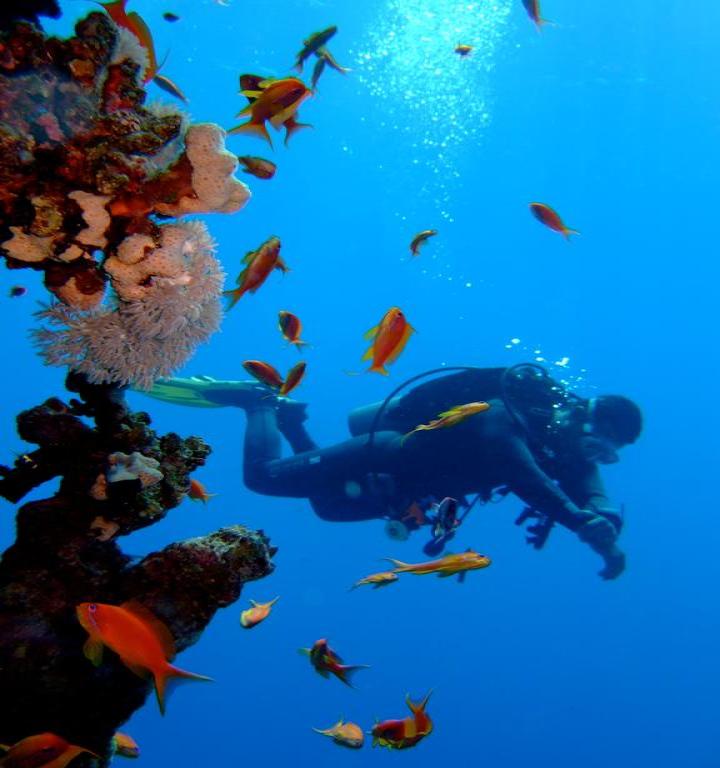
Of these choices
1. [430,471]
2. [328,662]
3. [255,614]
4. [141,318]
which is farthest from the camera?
[430,471]

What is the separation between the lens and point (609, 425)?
27.1ft

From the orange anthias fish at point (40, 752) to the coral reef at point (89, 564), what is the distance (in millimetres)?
143

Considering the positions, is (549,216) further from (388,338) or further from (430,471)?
(430,471)

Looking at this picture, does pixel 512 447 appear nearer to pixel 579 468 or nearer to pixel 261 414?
pixel 579 468

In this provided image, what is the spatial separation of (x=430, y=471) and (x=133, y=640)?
6947 mm

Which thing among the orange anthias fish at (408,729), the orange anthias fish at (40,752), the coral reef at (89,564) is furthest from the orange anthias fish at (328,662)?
the orange anthias fish at (40,752)

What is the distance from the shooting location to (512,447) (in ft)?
25.1

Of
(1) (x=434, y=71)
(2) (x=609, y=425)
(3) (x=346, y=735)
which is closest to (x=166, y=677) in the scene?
(3) (x=346, y=735)

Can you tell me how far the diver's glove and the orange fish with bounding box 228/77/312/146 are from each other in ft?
19.5

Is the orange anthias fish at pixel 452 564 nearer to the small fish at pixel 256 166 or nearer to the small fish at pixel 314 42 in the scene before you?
the small fish at pixel 256 166

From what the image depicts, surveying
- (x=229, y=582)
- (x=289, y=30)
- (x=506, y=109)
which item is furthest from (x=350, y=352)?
(x=229, y=582)

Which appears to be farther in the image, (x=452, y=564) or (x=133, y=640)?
(x=452, y=564)

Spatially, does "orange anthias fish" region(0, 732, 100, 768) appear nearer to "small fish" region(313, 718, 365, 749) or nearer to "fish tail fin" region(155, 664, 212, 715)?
"fish tail fin" region(155, 664, 212, 715)

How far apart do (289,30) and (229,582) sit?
37790 millimetres
